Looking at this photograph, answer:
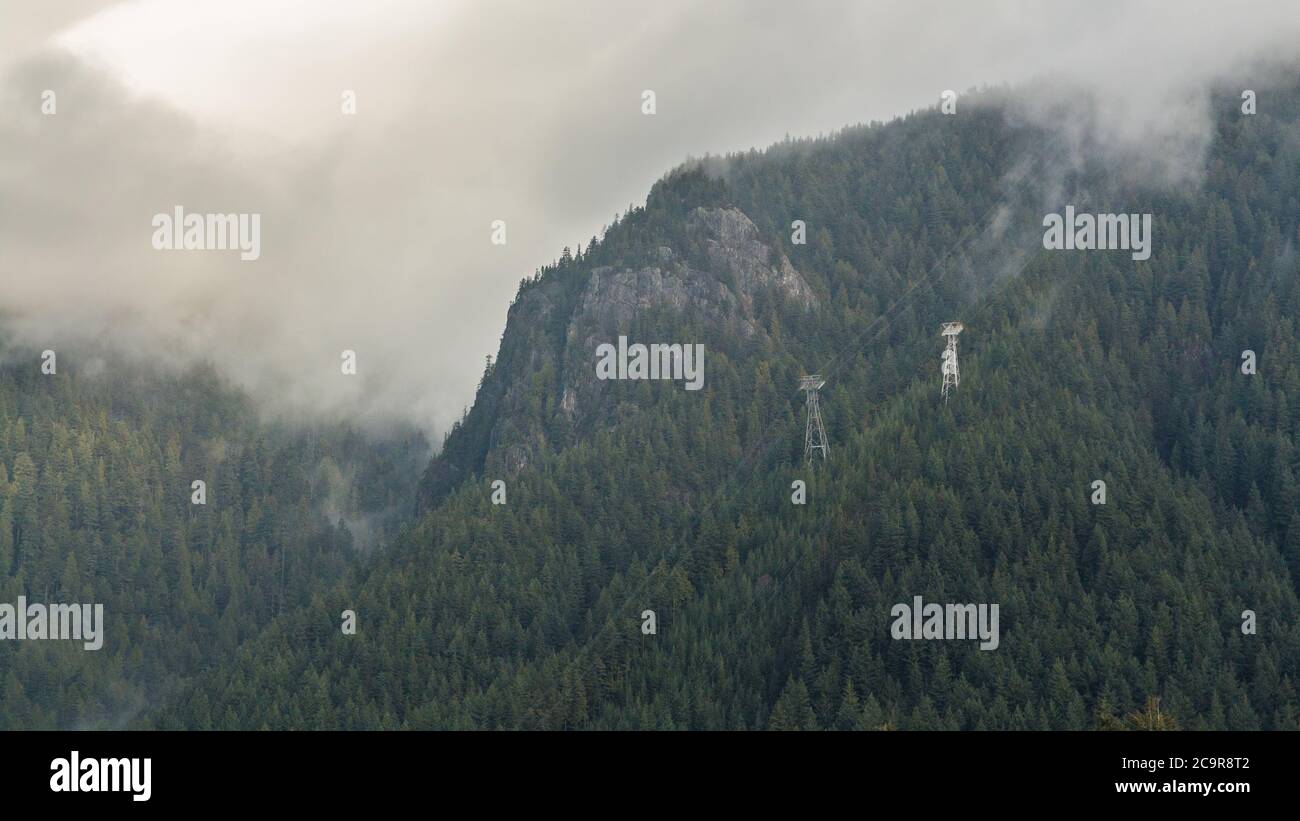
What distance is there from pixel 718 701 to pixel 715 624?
12.5 m

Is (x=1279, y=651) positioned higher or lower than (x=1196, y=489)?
lower

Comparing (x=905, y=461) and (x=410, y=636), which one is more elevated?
(x=905, y=461)

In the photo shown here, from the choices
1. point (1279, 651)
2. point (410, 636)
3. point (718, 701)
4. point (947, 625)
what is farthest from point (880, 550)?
point (410, 636)

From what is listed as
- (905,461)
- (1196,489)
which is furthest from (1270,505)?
(905,461)

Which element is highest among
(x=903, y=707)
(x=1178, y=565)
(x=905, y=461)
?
(x=905, y=461)

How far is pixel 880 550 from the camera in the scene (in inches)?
7023

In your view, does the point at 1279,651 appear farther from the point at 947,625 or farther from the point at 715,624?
the point at 715,624

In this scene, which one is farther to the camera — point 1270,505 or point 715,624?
point 1270,505

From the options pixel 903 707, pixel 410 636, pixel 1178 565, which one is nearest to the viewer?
pixel 903 707
